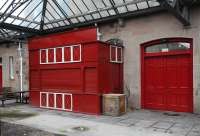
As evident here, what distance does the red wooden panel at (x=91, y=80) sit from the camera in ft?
34.7

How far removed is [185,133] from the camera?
768 centimetres

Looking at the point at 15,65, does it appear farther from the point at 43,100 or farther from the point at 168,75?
the point at 168,75

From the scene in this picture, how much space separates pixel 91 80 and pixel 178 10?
4218mm

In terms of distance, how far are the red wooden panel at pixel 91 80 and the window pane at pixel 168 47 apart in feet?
9.13

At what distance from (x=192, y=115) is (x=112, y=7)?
5782 millimetres

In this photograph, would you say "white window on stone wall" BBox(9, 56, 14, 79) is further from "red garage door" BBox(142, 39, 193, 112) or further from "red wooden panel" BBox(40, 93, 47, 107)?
"red garage door" BBox(142, 39, 193, 112)

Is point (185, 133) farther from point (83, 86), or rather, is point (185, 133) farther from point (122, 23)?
point (122, 23)

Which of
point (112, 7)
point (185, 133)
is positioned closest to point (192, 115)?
point (185, 133)

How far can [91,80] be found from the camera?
10727 millimetres

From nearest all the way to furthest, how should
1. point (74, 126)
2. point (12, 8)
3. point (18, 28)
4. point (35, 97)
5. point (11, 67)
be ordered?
point (74, 126) < point (12, 8) < point (35, 97) < point (18, 28) < point (11, 67)

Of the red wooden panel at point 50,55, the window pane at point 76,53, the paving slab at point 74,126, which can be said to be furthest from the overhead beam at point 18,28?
the paving slab at point 74,126

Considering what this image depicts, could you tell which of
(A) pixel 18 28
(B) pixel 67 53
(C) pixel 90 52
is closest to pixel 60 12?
(A) pixel 18 28

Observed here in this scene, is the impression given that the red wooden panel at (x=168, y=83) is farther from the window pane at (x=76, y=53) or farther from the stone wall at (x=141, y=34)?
the window pane at (x=76, y=53)

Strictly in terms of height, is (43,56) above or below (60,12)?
below
